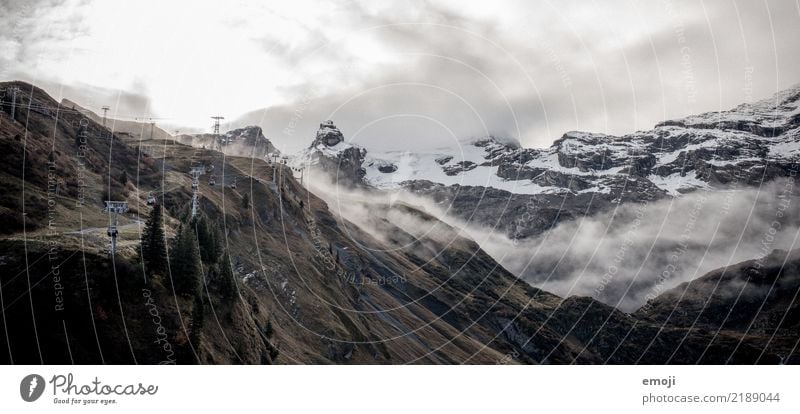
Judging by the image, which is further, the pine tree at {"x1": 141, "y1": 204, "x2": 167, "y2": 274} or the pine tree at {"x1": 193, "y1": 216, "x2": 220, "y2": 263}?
the pine tree at {"x1": 193, "y1": 216, "x2": 220, "y2": 263}

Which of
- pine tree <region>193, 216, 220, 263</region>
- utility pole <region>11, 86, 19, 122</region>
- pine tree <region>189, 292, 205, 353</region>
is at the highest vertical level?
utility pole <region>11, 86, 19, 122</region>

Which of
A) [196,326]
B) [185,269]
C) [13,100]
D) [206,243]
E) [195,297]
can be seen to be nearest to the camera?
[196,326]

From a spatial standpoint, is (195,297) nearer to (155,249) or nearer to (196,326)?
(196,326)

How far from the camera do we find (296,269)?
142m

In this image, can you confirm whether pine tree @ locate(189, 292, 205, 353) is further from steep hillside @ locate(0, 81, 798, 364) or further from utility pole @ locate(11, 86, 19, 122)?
utility pole @ locate(11, 86, 19, 122)

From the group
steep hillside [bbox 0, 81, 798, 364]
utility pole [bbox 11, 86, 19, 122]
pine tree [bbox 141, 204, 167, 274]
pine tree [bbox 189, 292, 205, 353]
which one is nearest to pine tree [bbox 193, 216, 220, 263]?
steep hillside [bbox 0, 81, 798, 364]

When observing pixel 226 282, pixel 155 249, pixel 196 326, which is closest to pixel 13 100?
pixel 226 282

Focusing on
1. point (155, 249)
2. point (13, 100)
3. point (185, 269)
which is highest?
point (13, 100)

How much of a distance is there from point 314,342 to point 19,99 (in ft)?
217

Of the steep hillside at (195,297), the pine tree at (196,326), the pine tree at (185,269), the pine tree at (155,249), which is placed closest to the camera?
the steep hillside at (195,297)

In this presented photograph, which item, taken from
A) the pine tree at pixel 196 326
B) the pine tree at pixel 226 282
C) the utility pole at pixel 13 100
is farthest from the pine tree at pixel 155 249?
the utility pole at pixel 13 100

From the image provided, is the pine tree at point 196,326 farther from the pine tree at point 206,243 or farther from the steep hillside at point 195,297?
the pine tree at point 206,243
